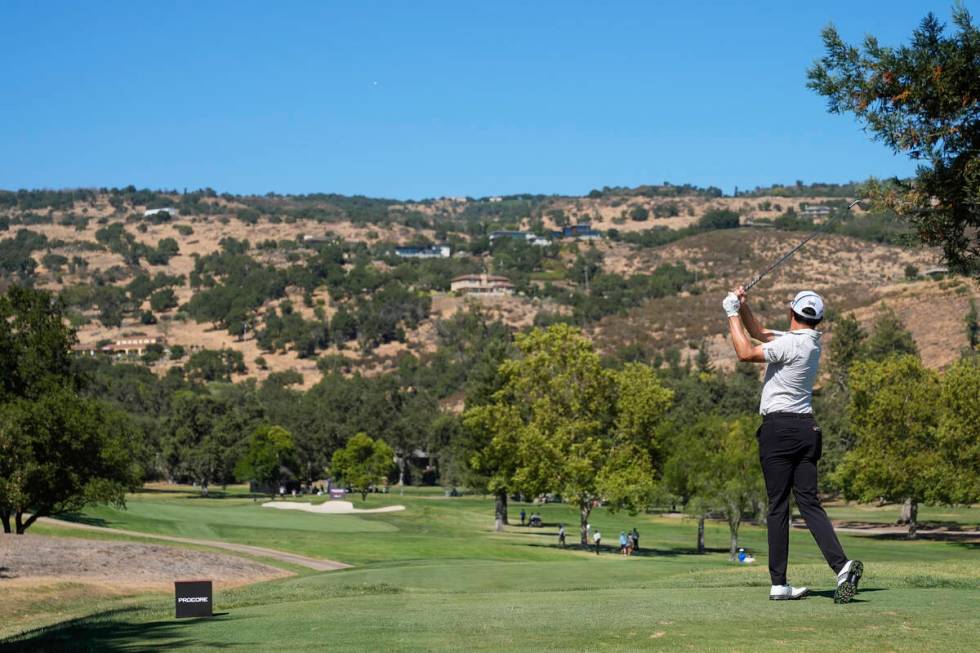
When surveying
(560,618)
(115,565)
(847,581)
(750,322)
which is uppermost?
Result: (750,322)

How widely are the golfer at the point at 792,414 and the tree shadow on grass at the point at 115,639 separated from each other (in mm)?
5845

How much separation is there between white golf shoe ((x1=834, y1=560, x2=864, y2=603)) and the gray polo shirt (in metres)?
1.77

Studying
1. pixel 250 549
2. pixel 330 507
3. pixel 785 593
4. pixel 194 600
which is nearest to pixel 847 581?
pixel 785 593

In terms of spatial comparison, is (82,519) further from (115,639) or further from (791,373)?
(791,373)

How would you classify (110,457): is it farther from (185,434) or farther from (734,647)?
(185,434)

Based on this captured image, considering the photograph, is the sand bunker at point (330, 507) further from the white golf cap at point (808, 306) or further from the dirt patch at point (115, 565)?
the white golf cap at point (808, 306)

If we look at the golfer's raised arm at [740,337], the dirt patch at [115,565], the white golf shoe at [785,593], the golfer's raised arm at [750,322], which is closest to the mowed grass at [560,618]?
the white golf shoe at [785,593]

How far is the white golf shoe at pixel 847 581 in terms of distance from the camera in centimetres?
1219

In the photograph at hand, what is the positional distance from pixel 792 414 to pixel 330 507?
8454cm

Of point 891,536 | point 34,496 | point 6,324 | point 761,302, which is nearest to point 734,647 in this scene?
point 34,496

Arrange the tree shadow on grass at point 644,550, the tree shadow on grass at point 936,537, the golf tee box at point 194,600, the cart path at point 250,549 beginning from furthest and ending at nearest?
1. the tree shadow on grass at point 936,537
2. the tree shadow on grass at point 644,550
3. the cart path at point 250,549
4. the golf tee box at point 194,600

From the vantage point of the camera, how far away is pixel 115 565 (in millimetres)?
37844

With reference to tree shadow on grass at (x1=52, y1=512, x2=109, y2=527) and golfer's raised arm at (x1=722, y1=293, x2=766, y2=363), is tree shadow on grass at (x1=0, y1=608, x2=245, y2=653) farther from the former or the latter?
tree shadow on grass at (x1=52, y1=512, x2=109, y2=527)

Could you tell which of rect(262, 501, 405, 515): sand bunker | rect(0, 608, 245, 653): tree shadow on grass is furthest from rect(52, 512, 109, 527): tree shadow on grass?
rect(0, 608, 245, 653): tree shadow on grass
